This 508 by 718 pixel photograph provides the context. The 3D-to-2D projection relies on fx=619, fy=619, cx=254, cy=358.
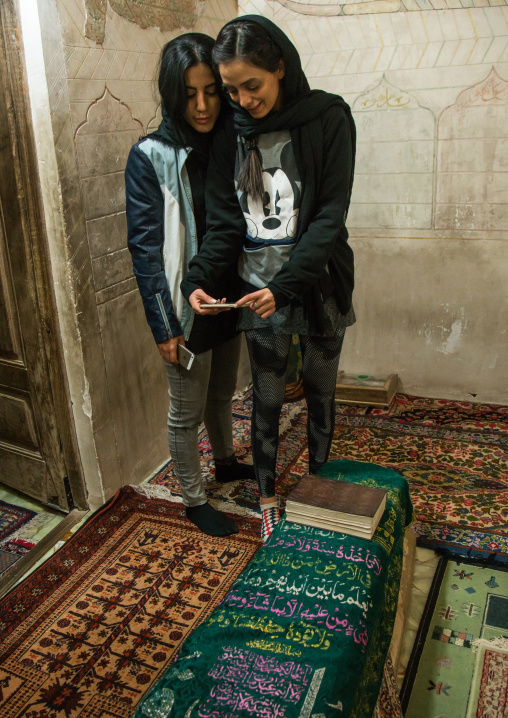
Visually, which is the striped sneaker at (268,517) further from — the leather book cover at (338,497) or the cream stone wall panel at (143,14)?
the cream stone wall panel at (143,14)

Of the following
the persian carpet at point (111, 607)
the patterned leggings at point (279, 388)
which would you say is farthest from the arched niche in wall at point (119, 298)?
the patterned leggings at point (279, 388)

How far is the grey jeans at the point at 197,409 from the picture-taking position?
2.35 metres

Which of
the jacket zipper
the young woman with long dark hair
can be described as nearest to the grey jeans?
the young woman with long dark hair

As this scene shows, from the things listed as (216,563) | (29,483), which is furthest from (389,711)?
(29,483)

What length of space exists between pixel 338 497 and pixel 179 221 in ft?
3.50

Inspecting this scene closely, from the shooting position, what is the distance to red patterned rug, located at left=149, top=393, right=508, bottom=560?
253 cm

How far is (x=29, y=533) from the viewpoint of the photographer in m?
2.63

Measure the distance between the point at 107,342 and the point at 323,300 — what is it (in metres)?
0.99

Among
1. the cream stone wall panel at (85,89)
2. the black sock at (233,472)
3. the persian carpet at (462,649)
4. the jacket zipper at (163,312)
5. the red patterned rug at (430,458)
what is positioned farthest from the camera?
the black sock at (233,472)

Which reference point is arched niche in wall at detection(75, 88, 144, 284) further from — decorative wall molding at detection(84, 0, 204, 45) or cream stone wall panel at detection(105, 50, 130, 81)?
decorative wall molding at detection(84, 0, 204, 45)

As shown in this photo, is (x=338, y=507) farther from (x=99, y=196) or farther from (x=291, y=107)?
(x=99, y=196)

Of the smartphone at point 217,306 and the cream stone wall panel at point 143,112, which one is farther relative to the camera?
the cream stone wall panel at point 143,112

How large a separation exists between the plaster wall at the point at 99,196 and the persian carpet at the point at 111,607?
30 cm

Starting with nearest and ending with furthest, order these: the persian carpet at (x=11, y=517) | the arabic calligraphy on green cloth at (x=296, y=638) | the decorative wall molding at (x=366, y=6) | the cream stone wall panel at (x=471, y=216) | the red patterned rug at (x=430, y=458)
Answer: the arabic calligraphy on green cloth at (x=296, y=638) < the red patterned rug at (x=430, y=458) < the persian carpet at (x=11, y=517) < the decorative wall molding at (x=366, y=6) < the cream stone wall panel at (x=471, y=216)
